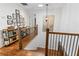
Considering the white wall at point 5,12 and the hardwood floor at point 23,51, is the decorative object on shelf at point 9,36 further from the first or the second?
the white wall at point 5,12

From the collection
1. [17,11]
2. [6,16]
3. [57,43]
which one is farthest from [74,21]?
[6,16]

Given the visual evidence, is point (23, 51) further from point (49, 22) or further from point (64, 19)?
point (64, 19)

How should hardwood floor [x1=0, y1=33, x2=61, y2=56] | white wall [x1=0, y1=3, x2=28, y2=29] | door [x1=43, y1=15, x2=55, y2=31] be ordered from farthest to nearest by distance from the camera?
1. door [x1=43, y1=15, x2=55, y2=31]
2. hardwood floor [x1=0, y1=33, x2=61, y2=56]
3. white wall [x1=0, y1=3, x2=28, y2=29]

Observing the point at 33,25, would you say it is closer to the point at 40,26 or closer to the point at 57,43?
the point at 40,26

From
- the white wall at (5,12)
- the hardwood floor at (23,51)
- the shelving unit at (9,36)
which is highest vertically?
the white wall at (5,12)

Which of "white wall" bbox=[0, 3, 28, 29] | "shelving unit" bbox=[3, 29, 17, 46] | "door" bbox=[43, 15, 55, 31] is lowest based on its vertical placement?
"shelving unit" bbox=[3, 29, 17, 46]

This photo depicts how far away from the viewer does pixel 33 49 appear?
354 cm

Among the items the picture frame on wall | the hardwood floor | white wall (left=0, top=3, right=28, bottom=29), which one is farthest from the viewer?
the hardwood floor

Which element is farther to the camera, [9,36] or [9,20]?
[9,36]

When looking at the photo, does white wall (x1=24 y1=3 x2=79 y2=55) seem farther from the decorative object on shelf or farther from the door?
the decorative object on shelf

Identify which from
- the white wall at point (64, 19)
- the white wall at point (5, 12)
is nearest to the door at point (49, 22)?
the white wall at point (64, 19)

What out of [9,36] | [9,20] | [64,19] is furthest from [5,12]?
[64,19]

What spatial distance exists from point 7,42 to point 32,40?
0.89 metres

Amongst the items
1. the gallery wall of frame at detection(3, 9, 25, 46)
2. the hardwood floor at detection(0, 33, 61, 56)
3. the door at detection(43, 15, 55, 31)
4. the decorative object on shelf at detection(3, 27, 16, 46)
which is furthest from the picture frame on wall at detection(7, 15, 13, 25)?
the door at detection(43, 15, 55, 31)
